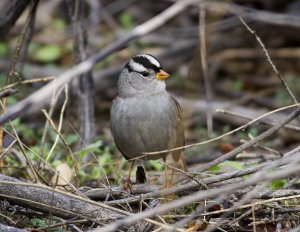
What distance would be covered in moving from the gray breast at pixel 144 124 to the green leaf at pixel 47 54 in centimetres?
393

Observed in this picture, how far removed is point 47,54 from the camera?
339 inches

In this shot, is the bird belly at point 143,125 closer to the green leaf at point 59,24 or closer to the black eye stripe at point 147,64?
the black eye stripe at point 147,64

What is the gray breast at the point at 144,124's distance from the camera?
4711mm

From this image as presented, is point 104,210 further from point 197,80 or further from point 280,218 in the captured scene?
point 197,80

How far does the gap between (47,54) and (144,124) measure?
13.7 feet

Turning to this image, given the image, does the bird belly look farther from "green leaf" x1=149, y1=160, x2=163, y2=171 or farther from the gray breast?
"green leaf" x1=149, y1=160, x2=163, y2=171

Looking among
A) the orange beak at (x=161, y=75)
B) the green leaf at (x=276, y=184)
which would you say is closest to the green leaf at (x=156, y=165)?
the orange beak at (x=161, y=75)

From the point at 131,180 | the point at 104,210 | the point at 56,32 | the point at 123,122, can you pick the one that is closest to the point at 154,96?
the point at 123,122

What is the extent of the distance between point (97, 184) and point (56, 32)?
4.72 m

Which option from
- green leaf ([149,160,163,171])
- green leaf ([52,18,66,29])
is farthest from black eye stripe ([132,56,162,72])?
green leaf ([52,18,66,29])

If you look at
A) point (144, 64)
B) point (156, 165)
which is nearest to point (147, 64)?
point (144, 64)

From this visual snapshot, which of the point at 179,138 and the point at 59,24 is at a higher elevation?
the point at 179,138

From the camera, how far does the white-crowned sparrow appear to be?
186 inches

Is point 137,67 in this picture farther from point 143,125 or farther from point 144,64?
point 143,125
